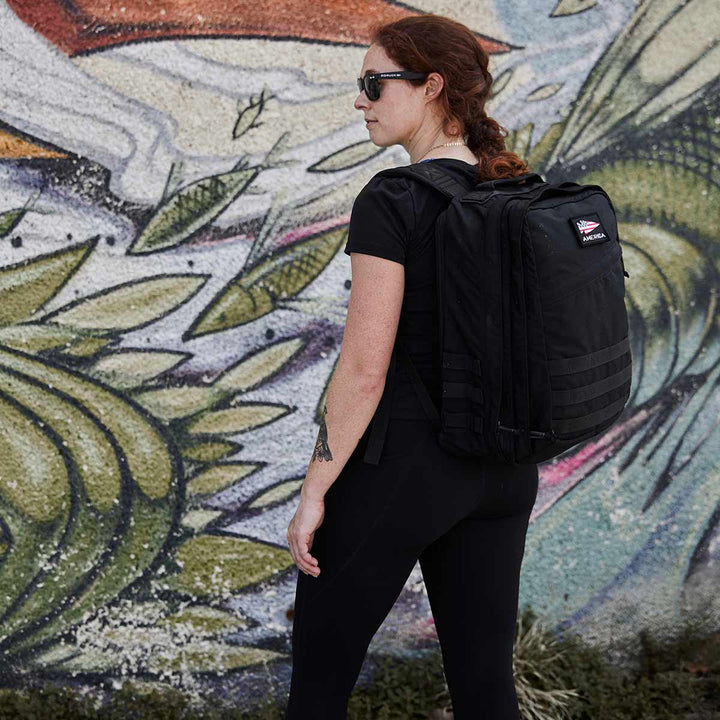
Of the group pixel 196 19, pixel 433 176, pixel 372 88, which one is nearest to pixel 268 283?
pixel 196 19

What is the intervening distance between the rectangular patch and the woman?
0.64 feet

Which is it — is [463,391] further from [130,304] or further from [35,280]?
[35,280]

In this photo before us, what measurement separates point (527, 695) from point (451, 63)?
1922mm

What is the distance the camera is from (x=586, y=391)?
1.59m

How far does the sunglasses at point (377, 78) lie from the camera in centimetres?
172

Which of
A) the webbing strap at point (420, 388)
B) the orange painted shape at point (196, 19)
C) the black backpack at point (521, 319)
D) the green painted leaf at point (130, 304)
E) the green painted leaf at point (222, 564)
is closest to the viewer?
the black backpack at point (521, 319)

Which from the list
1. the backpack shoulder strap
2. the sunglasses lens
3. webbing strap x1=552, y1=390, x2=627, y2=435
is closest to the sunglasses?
the sunglasses lens

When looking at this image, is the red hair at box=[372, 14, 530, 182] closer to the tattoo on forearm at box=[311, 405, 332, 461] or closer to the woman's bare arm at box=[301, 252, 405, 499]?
the woman's bare arm at box=[301, 252, 405, 499]

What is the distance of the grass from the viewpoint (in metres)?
2.70

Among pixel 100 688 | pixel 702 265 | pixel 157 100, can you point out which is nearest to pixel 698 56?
pixel 702 265

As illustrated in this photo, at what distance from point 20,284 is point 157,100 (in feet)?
2.24

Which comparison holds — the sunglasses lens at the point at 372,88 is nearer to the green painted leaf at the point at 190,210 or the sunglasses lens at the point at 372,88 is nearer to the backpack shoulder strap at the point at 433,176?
the backpack shoulder strap at the point at 433,176

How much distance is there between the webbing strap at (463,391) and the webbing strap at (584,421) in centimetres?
14

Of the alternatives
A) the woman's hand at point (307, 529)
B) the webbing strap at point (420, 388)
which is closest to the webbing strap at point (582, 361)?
the webbing strap at point (420, 388)
